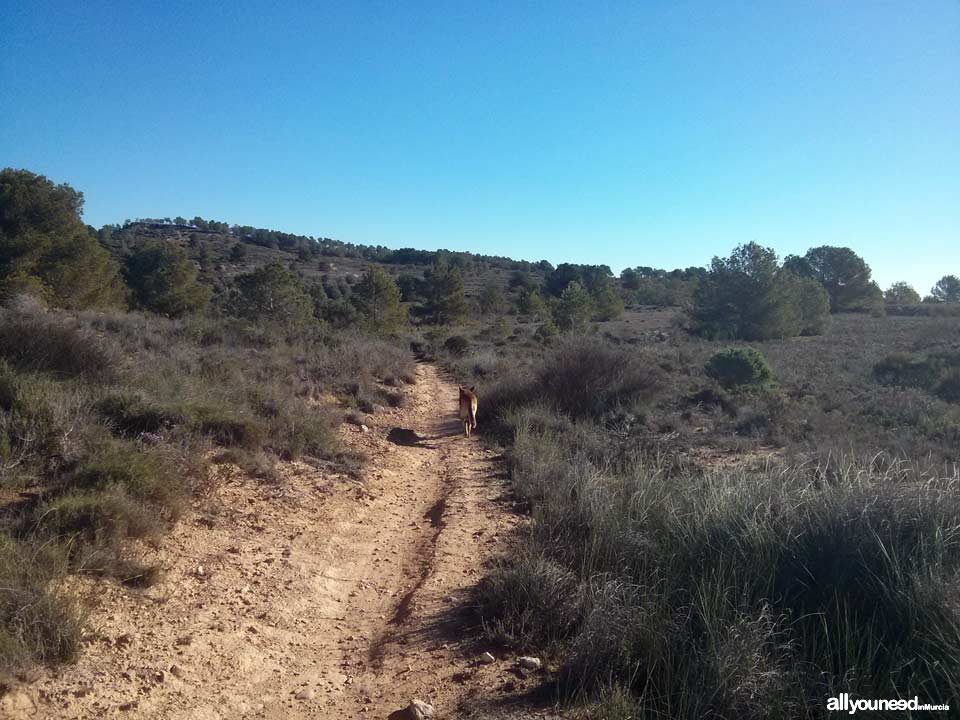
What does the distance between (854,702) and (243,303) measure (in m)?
27.7

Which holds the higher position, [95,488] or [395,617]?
[95,488]

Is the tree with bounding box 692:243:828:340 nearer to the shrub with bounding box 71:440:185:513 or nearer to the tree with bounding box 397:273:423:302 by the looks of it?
the tree with bounding box 397:273:423:302

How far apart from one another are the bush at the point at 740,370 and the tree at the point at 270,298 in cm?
1634

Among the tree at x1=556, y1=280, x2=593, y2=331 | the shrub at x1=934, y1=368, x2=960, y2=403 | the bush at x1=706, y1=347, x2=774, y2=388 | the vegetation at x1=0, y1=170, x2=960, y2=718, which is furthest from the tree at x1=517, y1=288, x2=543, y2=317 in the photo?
the shrub at x1=934, y1=368, x2=960, y2=403

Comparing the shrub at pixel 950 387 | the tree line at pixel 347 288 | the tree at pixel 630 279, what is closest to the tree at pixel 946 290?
the tree line at pixel 347 288

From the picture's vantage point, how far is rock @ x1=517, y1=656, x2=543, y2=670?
4195 millimetres

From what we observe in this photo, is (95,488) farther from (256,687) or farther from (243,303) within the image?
(243,303)

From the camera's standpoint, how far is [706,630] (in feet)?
12.3

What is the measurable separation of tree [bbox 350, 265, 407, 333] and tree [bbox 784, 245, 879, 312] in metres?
35.8

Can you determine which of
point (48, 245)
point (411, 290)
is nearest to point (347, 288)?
point (411, 290)

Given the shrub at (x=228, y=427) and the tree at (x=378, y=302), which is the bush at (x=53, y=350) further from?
the tree at (x=378, y=302)

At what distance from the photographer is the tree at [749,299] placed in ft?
114

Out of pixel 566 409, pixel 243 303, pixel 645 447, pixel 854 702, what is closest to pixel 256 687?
pixel 854 702

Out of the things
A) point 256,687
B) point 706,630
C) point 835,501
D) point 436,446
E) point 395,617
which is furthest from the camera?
point 436,446
